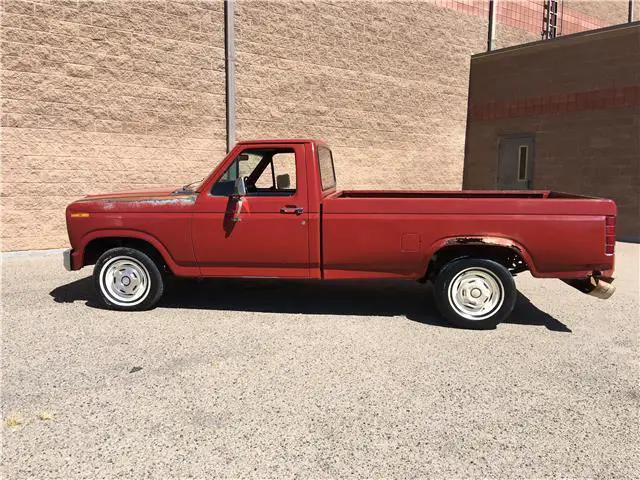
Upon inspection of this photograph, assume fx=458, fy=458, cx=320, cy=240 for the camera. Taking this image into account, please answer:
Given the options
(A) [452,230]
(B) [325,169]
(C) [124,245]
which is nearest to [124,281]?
(C) [124,245]

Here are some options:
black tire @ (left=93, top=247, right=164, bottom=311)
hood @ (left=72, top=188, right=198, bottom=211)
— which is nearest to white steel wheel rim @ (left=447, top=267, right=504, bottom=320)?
hood @ (left=72, top=188, right=198, bottom=211)

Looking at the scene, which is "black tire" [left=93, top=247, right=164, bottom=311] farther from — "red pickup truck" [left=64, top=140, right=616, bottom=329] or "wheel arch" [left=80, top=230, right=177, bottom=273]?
"wheel arch" [left=80, top=230, right=177, bottom=273]

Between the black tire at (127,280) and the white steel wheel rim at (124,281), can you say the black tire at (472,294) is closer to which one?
the black tire at (127,280)

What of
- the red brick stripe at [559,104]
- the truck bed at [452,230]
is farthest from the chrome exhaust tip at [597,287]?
the red brick stripe at [559,104]

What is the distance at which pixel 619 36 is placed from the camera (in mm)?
10930

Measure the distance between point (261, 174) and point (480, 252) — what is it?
2.69 meters

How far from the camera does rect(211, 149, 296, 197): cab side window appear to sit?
5.17 metres

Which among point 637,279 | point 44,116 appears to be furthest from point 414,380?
point 44,116

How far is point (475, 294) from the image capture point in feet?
16.1

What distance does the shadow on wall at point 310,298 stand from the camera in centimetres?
542

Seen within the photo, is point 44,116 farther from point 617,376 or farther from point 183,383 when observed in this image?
point 617,376

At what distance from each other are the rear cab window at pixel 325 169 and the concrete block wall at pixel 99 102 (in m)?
5.09

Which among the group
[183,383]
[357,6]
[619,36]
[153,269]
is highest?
[357,6]

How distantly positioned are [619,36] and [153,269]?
11870mm
